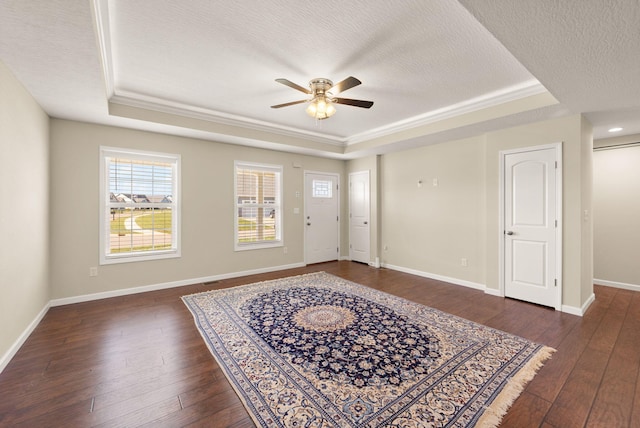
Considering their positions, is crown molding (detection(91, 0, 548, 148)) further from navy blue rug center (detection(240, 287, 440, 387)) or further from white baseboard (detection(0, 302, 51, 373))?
navy blue rug center (detection(240, 287, 440, 387))

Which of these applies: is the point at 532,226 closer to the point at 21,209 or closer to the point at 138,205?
the point at 138,205

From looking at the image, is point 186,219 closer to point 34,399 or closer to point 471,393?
point 34,399

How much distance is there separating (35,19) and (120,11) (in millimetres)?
493

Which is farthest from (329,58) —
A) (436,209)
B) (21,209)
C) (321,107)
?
(436,209)

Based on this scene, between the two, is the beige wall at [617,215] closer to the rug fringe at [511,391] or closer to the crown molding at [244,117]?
the crown molding at [244,117]

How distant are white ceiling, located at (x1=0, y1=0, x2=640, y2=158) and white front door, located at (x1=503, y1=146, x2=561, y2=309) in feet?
2.07

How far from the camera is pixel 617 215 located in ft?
14.3

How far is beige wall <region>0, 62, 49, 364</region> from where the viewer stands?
7.46ft

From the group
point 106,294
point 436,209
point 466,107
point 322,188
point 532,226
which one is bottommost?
point 106,294

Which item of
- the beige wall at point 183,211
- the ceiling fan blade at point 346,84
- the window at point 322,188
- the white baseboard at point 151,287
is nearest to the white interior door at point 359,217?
the window at point 322,188

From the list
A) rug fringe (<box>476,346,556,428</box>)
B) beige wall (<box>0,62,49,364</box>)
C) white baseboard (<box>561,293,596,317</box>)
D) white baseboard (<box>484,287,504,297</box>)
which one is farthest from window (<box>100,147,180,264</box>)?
white baseboard (<box>561,293,596,317</box>)

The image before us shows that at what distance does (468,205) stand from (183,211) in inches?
182

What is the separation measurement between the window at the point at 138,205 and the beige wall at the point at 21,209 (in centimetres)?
65

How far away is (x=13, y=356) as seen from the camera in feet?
7.73
